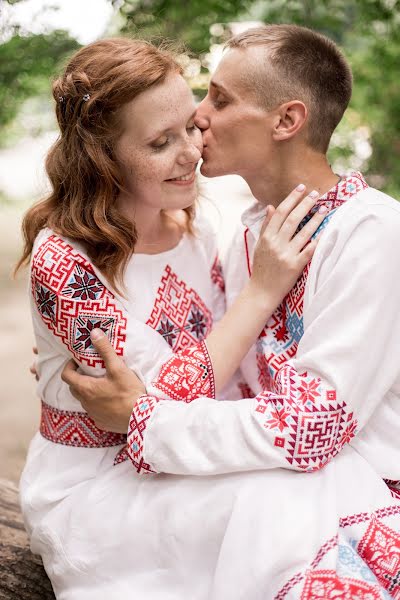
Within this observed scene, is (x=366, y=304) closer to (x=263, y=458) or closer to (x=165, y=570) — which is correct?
(x=263, y=458)

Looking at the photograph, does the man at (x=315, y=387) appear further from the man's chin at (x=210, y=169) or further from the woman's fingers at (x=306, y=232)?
the man's chin at (x=210, y=169)

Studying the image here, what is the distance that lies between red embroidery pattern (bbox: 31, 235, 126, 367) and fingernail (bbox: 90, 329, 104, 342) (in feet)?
0.07

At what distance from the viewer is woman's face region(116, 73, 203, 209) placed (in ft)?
6.98

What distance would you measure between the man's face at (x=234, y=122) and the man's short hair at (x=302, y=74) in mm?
31

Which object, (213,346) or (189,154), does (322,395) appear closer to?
(213,346)

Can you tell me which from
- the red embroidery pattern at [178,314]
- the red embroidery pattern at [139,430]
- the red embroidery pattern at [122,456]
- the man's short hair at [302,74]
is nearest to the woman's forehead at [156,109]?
the man's short hair at [302,74]

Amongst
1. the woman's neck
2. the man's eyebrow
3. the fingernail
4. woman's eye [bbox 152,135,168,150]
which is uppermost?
the man's eyebrow

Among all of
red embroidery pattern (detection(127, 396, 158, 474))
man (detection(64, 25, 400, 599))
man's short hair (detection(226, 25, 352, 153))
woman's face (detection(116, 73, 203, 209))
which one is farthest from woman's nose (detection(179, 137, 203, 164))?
red embroidery pattern (detection(127, 396, 158, 474))

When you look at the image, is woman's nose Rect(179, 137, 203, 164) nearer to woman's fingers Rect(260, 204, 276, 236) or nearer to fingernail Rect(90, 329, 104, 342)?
woman's fingers Rect(260, 204, 276, 236)

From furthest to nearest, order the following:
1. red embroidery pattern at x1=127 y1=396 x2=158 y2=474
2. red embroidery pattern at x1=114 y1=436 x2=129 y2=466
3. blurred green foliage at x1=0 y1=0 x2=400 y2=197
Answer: blurred green foliage at x1=0 y1=0 x2=400 y2=197
red embroidery pattern at x1=114 y1=436 x2=129 y2=466
red embroidery pattern at x1=127 y1=396 x2=158 y2=474

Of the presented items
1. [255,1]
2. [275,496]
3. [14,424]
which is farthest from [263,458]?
[14,424]

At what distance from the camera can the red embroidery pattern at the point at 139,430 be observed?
193 centimetres

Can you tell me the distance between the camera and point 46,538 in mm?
2146

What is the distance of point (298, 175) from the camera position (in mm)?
2229
